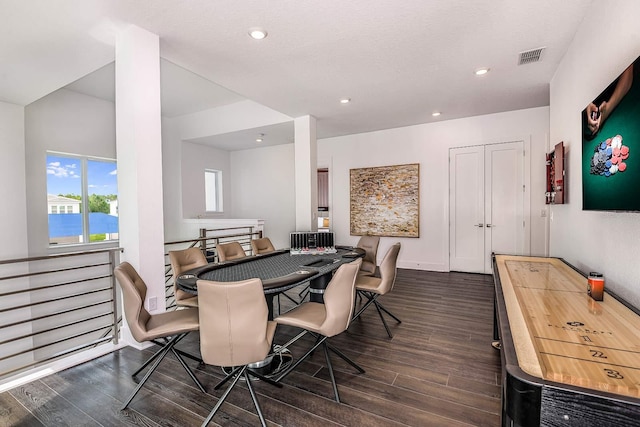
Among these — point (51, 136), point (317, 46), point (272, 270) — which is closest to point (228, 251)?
point (272, 270)

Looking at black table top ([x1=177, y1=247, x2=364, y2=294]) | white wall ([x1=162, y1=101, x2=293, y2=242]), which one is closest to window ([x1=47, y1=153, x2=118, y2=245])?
white wall ([x1=162, y1=101, x2=293, y2=242])

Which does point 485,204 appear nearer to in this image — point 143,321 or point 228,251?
point 228,251

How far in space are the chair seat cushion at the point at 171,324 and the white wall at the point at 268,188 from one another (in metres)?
5.21

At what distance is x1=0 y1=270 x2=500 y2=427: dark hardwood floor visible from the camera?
6.05ft

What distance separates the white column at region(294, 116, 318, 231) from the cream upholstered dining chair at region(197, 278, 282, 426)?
359 centimetres

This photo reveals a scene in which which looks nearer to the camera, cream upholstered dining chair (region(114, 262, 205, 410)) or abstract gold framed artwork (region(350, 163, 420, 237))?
cream upholstered dining chair (region(114, 262, 205, 410))

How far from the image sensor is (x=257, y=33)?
9.17 feet

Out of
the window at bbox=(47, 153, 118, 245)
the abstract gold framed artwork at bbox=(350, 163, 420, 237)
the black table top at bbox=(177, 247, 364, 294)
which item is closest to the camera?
the black table top at bbox=(177, 247, 364, 294)

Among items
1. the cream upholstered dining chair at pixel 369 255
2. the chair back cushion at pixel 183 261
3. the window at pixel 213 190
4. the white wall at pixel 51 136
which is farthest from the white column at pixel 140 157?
the window at pixel 213 190

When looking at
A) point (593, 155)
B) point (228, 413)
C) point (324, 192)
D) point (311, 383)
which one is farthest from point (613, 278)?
point (324, 192)

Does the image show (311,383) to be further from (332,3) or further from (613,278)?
(332,3)

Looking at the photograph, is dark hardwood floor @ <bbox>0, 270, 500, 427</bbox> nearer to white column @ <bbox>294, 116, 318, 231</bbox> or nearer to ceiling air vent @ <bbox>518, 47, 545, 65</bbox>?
white column @ <bbox>294, 116, 318, 231</bbox>

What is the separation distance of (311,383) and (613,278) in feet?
7.14

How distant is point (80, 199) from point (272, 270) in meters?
4.90
